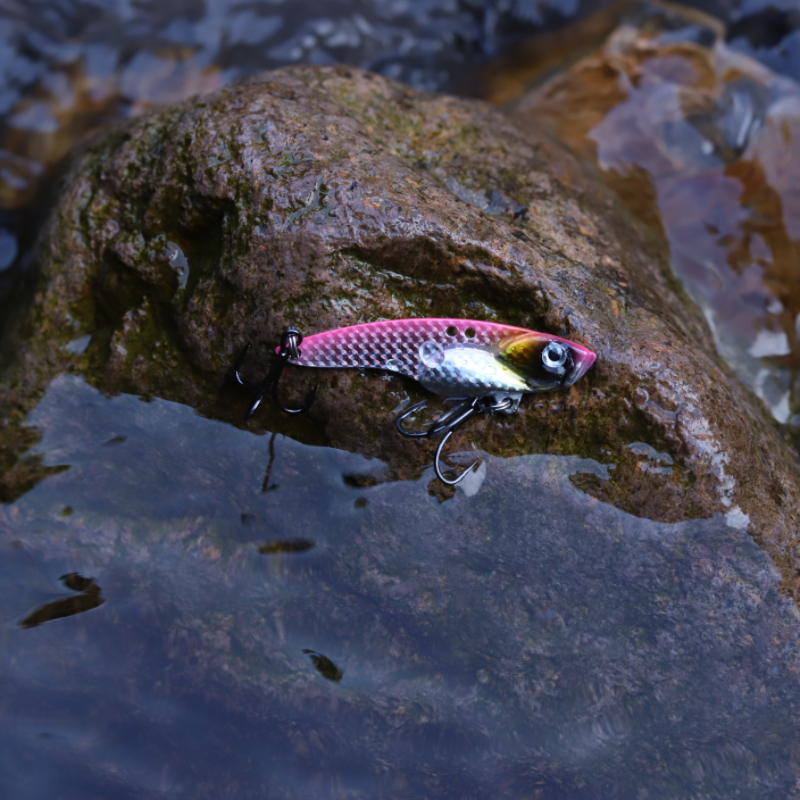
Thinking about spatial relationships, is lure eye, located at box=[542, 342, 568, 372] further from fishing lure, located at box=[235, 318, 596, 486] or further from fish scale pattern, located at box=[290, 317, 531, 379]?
fish scale pattern, located at box=[290, 317, 531, 379]

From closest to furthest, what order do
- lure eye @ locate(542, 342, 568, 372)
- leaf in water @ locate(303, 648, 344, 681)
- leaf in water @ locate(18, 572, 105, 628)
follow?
lure eye @ locate(542, 342, 568, 372) → leaf in water @ locate(303, 648, 344, 681) → leaf in water @ locate(18, 572, 105, 628)

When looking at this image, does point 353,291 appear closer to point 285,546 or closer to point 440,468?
point 440,468

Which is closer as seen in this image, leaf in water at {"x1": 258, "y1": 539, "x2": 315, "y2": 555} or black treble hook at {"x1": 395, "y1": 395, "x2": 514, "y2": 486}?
black treble hook at {"x1": 395, "y1": 395, "x2": 514, "y2": 486}

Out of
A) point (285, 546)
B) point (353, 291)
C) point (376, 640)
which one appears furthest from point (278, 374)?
point (376, 640)

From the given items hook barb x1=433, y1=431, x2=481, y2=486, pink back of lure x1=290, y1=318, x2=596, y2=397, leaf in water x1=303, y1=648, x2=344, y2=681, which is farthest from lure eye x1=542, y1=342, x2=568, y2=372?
leaf in water x1=303, y1=648, x2=344, y2=681

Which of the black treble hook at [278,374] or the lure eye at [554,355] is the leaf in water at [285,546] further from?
the lure eye at [554,355]

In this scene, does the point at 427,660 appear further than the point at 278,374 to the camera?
Yes

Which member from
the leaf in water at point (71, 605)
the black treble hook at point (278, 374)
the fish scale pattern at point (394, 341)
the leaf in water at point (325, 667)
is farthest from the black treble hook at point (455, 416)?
the leaf in water at point (71, 605)
